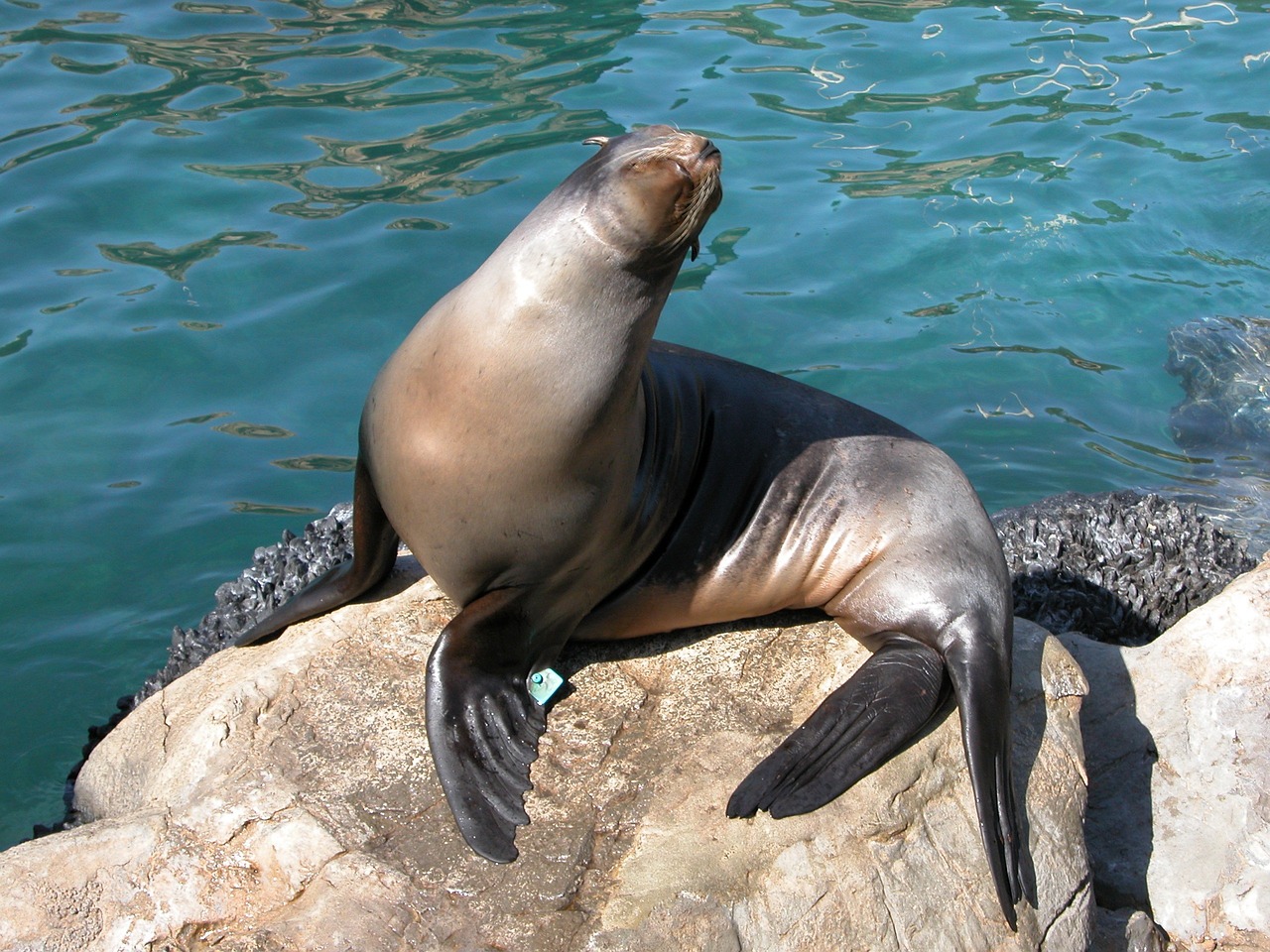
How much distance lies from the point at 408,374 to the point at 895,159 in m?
6.58

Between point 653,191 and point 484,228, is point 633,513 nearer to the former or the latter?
point 653,191

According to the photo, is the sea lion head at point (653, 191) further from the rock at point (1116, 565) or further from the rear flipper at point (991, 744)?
the rock at point (1116, 565)

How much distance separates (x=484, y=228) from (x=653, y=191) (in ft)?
16.8

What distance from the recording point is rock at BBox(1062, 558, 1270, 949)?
3.84m

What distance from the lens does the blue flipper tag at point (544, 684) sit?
3.79m

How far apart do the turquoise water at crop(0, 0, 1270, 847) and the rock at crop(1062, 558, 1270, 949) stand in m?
2.63

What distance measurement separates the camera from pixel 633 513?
13.1 feet

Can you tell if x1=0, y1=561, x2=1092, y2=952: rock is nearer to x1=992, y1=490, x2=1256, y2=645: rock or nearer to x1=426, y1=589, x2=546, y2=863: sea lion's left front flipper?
x1=426, y1=589, x2=546, y2=863: sea lion's left front flipper

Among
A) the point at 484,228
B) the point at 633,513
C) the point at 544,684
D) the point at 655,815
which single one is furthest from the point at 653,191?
the point at 484,228

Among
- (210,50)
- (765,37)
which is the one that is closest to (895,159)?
(765,37)

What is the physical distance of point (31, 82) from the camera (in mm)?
9297

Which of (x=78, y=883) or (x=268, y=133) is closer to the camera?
(x=78, y=883)

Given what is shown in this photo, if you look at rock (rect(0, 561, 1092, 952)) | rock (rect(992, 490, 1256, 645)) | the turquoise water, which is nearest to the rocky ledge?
rock (rect(0, 561, 1092, 952))

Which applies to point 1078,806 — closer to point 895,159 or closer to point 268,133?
point 895,159
